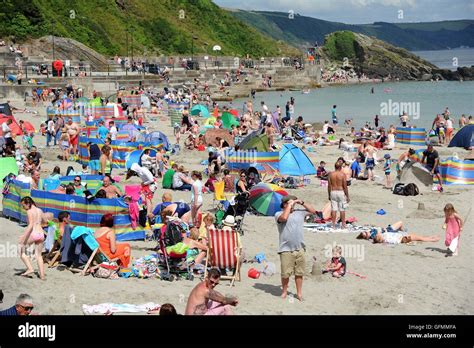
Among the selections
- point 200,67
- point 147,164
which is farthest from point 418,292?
point 200,67

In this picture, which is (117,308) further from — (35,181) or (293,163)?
(293,163)

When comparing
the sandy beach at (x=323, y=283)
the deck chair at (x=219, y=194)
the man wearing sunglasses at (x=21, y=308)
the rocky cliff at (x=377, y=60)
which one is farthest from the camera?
the rocky cliff at (x=377, y=60)

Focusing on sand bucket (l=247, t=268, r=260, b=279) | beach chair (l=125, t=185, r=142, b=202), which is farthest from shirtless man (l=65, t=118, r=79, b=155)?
sand bucket (l=247, t=268, r=260, b=279)

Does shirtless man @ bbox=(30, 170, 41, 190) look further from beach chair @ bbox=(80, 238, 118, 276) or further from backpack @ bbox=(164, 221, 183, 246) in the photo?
backpack @ bbox=(164, 221, 183, 246)

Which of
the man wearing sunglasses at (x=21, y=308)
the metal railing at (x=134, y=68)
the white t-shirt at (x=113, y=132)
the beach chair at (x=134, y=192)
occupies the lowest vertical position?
the man wearing sunglasses at (x=21, y=308)

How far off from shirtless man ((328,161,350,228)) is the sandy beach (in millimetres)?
431

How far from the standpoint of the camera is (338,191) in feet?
42.5

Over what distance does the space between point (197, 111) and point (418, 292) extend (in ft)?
85.9

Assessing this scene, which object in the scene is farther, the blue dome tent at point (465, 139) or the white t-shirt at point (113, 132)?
the blue dome tent at point (465, 139)

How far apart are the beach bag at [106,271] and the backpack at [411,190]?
28.4 feet

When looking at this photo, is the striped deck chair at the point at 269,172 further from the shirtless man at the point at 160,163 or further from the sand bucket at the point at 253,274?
the sand bucket at the point at 253,274

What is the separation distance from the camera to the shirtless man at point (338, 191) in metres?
12.7

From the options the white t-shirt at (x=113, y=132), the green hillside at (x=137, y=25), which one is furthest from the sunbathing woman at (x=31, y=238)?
the green hillside at (x=137, y=25)
